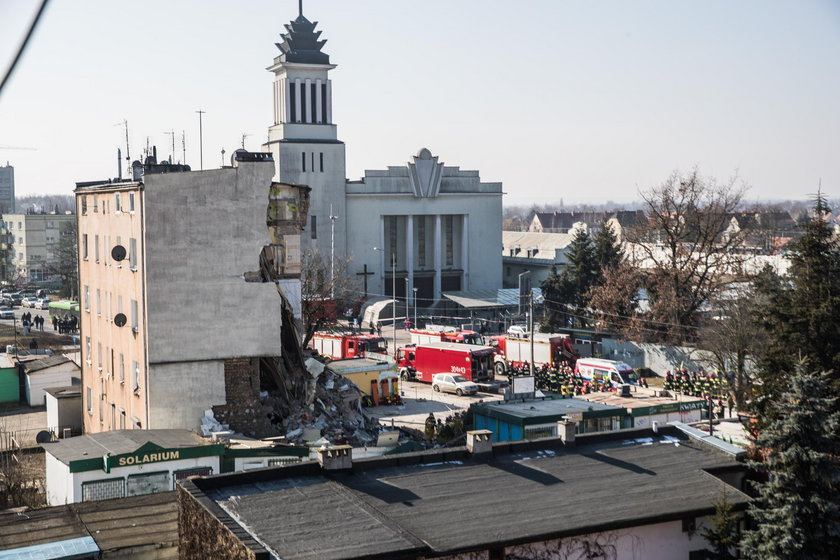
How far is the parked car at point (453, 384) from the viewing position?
116ft

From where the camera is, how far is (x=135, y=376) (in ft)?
80.9

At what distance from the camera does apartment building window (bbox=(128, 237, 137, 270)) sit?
2444cm

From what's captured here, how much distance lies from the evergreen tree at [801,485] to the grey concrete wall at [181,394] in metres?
14.5

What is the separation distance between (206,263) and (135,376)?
3.67 metres

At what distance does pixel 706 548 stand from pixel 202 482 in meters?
6.97

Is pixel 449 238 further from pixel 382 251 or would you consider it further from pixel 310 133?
pixel 310 133

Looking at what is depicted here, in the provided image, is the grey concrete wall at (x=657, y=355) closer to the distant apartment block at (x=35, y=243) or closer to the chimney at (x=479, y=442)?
the chimney at (x=479, y=442)

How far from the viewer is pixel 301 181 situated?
65.8 meters

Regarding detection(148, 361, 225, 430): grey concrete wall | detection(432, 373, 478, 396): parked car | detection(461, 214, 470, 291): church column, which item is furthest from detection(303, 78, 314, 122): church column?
detection(148, 361, 225, 430): grey concrete wall

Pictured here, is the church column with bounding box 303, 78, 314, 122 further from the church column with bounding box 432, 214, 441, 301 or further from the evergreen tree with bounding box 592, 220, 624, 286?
the evergreen tree with bounding box 592, 220, 624, 286

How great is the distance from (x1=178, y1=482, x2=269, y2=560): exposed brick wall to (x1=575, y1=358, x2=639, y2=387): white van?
23.5m

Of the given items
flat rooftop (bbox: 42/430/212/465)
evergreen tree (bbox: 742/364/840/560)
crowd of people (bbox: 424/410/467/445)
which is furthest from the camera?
crowd of people (bbox: 424/410/467/445)

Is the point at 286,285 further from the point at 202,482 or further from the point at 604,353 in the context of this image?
the point at 604,353

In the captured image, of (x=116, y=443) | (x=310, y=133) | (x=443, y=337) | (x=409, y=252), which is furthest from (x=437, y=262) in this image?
(x=116, y=443)
